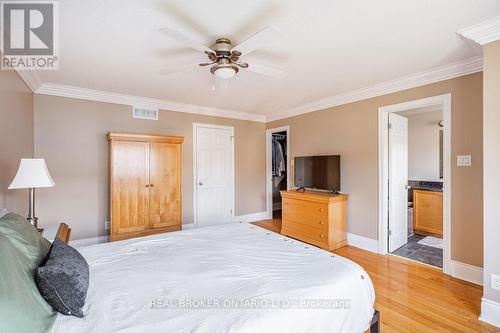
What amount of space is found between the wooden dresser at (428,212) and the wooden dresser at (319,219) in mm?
1619

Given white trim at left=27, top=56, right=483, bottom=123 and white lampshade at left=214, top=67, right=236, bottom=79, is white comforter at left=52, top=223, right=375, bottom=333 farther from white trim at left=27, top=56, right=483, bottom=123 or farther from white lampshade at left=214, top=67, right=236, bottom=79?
white trim at left=27, top=56, right=483, bottom=123

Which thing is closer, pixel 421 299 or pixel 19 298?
pixel 19 298

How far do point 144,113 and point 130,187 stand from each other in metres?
1.34

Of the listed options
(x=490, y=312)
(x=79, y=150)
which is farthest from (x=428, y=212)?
(x=79, y=150)

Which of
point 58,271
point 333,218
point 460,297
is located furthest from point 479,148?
point 58,271

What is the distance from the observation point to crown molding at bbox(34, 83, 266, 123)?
10.9 ft

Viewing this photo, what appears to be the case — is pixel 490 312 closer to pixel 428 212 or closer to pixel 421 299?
pixel 421 299

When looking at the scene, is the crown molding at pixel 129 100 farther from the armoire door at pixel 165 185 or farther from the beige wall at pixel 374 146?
the beige wall at pixel 374 146

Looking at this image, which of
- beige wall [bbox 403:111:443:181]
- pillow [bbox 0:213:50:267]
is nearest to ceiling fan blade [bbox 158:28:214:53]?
pillow [bbox 0:213:50:267]

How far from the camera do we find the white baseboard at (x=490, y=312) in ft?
6.20

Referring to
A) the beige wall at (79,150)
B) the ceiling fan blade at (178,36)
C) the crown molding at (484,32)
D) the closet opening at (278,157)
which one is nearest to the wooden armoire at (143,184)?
the beige wall at (79,150)

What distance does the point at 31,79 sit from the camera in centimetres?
292

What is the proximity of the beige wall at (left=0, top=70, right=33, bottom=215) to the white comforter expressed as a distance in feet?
3.99

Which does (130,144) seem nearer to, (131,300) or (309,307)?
(131,300)
